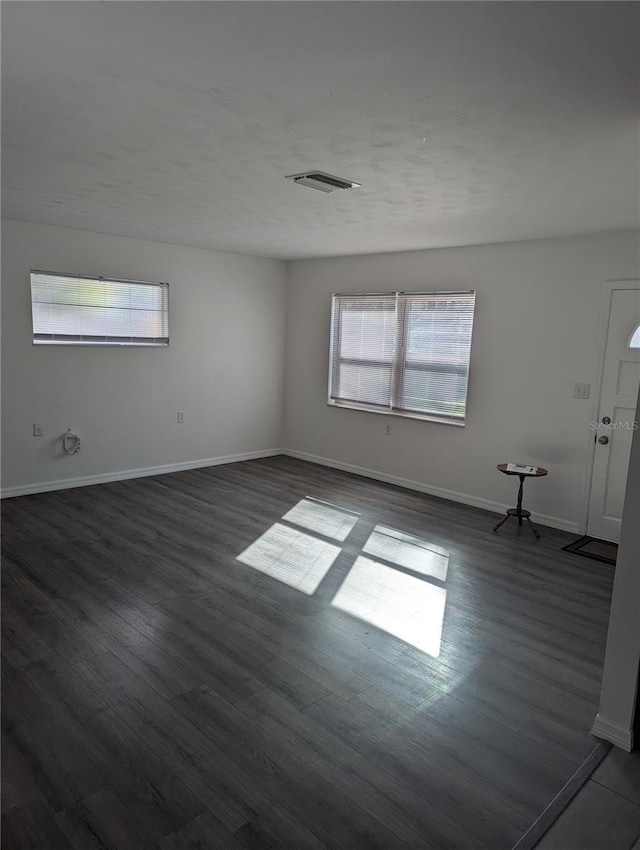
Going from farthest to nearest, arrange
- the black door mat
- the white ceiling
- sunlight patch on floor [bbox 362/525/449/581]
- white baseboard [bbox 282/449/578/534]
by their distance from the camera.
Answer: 1. white baseboard [bbox 282/449/578/534]
2. the black door mat
3. sunlight patch on floor [bbox 362/525/449/581]
4. the white ceiling

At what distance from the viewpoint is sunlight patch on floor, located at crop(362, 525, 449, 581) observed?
394 cm

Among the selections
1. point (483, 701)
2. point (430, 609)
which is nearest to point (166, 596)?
point (430, 609)

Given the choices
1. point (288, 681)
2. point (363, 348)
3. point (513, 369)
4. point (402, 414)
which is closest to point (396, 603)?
point (288, 681)

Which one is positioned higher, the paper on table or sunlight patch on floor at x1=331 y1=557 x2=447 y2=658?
the paper on table

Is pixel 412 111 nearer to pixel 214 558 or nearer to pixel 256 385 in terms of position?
pixel 214 558

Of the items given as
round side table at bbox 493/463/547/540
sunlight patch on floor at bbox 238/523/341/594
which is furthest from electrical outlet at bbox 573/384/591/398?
sunlight patch on floor at bbox 238/523/341/594

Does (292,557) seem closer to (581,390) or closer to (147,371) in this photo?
(581,390)

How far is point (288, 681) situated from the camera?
261cm

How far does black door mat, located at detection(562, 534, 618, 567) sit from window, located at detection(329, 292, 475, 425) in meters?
1.53

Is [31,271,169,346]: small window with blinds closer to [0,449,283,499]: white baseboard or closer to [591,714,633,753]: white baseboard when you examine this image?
[0,449,283,499]: white baseboard

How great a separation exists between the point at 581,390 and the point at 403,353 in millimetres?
1853

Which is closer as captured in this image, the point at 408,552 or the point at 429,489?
the point at 408,552

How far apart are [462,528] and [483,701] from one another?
233 centimetres

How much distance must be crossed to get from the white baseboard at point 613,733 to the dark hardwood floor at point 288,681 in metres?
0.07
